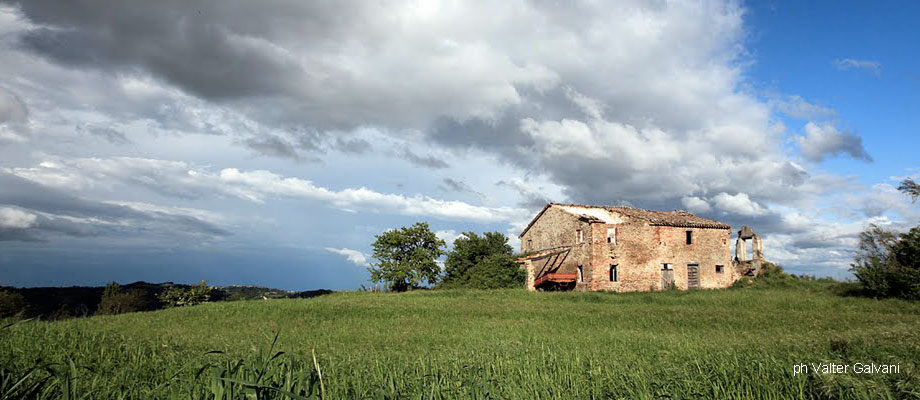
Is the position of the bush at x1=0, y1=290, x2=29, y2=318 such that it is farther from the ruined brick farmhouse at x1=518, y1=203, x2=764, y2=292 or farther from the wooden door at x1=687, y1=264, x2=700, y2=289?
the wooden door at x1=687, y1=264, x2=700, y2=289

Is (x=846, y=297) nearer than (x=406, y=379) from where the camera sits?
No

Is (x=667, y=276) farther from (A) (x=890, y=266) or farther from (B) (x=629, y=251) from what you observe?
(A) (x=890, y=266)

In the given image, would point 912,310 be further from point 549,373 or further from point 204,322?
point 204,322

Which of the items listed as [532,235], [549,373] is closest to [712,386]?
[549,373]

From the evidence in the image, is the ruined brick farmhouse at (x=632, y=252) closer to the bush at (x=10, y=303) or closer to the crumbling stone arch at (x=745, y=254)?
the crumbling stone arch at (x=745, y=254)

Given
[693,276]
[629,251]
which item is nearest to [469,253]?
[629,251]

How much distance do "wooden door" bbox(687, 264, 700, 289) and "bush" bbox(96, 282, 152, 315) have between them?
40.9 metres

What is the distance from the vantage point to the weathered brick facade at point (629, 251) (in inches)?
1331

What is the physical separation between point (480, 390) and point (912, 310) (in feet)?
88.5

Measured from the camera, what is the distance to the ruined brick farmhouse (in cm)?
3384

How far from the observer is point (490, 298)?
90.1 ft

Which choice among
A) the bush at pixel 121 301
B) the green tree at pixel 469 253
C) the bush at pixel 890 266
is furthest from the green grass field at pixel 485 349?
the bush at pixel 121 301

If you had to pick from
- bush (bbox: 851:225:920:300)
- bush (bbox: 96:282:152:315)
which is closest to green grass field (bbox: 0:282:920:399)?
bush (bbox: 851:225:920:300)

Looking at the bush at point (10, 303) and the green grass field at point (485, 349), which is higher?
the green grass field at point (485, 349)
